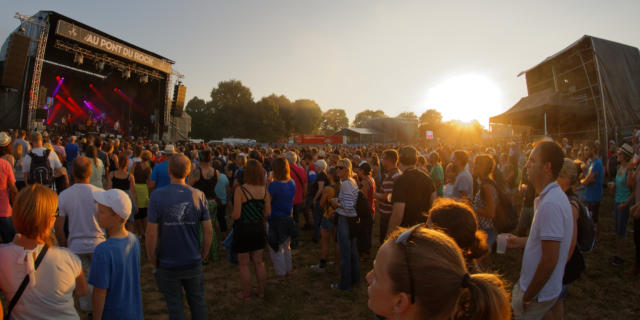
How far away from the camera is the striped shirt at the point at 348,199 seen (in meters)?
4.59

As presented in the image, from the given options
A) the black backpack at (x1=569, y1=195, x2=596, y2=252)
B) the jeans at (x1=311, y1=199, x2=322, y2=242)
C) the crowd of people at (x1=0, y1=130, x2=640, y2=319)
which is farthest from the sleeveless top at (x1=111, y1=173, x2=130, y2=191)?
the black backpack at (x1=569, y1=195, x2=596, y2=252)

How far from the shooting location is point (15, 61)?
14258 mm

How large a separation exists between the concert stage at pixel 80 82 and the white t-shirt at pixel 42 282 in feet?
58.6

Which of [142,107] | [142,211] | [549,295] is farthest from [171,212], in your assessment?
[142,107]

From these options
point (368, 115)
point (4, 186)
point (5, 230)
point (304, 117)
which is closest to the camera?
point (4, 186)

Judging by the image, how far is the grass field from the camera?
4.11 meters

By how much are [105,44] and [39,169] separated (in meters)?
15.5

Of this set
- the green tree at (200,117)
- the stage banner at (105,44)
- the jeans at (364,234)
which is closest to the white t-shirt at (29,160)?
the jeans at (364,234)

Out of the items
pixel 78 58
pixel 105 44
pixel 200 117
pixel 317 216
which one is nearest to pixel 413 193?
pixel 317 216

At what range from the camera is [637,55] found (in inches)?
679

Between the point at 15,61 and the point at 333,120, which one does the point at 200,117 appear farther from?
the point at 333,120

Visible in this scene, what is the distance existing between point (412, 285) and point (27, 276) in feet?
7.14

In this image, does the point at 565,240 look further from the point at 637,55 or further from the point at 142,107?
the point at 142,107

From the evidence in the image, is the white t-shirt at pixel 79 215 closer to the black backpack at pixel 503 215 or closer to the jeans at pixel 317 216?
the jeans at pixel 317 216
